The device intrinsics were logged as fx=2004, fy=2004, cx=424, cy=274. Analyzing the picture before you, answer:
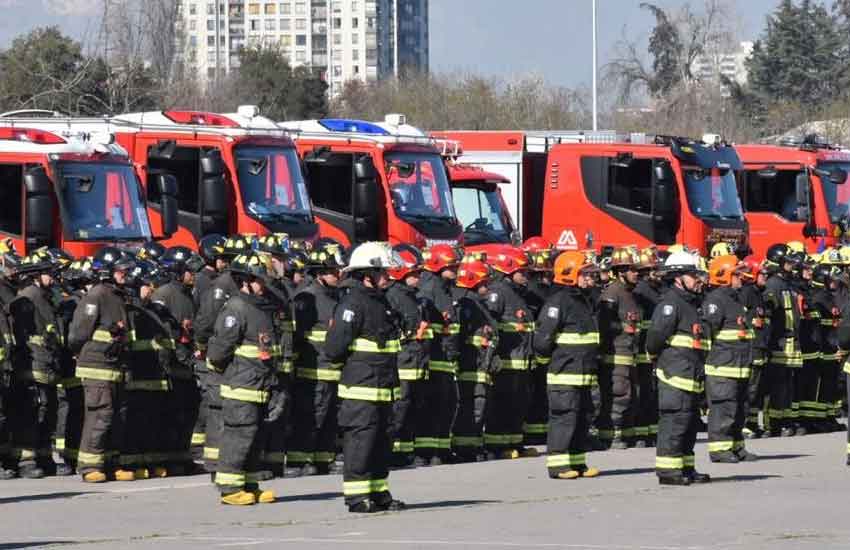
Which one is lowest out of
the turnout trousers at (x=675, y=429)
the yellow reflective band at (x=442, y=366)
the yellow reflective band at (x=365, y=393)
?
the turnout trousers at (x=675, y=429)

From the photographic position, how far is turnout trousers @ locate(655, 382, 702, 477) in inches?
625

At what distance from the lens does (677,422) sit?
15.9m

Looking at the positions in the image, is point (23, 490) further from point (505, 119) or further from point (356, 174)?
point (505, 119)

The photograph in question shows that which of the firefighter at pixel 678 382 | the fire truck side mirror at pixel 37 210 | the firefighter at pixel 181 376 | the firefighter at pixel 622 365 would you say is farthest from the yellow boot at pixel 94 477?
the fire truck side mirror at pixel 37 210

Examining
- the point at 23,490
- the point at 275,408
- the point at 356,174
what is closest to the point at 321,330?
the point at 275,408

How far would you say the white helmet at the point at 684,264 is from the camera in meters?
16.5

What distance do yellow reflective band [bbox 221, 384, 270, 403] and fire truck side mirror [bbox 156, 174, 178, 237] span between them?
8.87 metres

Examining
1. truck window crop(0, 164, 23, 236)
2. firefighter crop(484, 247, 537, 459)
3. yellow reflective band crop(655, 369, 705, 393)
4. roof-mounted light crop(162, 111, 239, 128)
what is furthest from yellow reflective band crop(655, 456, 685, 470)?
roof-mounted light crop(162, 111, 239, 128)

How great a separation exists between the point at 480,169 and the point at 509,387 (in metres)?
10.5

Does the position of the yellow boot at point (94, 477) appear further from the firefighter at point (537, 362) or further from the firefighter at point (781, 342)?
the firefighter at point (781, 342)

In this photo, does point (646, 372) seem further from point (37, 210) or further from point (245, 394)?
point (37, 210)

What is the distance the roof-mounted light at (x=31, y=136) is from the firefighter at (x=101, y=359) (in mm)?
5775

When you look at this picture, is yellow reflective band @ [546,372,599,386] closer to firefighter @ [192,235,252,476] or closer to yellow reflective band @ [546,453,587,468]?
yellow reflective band @ [546,453,587,468]

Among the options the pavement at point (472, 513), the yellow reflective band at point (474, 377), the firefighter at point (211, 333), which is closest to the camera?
Answer: the pavement at point (472, 513)
